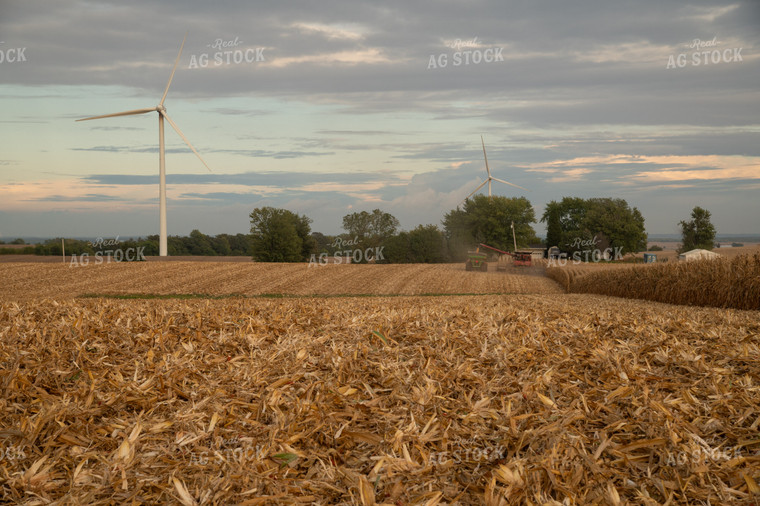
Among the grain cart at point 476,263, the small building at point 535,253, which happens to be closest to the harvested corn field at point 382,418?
the grain cart at point 476,263

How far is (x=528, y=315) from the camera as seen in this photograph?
6.89 meters

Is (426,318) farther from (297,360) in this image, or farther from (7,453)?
(7,453)

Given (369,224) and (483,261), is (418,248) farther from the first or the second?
(483,261)

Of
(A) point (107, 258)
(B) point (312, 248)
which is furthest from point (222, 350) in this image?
(B) point (312, 248)

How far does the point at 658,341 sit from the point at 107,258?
5212 cm

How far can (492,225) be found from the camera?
94250 mm

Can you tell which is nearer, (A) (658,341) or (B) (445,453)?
(B) (445,453)

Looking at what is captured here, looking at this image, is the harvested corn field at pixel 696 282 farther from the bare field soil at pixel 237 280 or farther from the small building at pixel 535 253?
the small building at pixel 535 253

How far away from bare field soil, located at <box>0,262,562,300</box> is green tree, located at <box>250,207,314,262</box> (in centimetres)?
3303

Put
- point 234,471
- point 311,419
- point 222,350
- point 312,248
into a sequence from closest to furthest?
point 234,471 → point 311,419 → point 222,350 → point 312,248

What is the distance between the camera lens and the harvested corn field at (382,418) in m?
2.81

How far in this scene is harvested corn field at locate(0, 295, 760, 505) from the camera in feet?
9.23

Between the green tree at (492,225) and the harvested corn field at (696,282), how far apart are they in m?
65.6

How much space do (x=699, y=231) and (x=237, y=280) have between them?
91.8 metres
